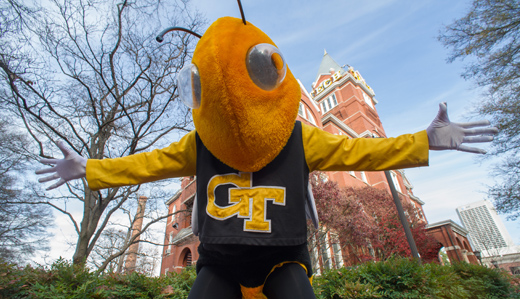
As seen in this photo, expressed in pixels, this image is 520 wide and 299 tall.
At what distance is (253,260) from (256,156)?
55 cm

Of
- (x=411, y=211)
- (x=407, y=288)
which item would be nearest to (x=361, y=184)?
(x=411, y=211)

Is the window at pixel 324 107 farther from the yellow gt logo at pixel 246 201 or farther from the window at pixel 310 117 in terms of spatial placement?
the yellow gt logo at pixel 246 201

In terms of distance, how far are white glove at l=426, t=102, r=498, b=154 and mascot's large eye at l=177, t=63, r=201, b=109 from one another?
1.34 m

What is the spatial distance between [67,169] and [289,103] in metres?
1.47

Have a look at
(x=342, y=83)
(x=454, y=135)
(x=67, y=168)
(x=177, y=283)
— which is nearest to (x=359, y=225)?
(x=177, y=283)

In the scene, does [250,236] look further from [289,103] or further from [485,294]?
[485,294]

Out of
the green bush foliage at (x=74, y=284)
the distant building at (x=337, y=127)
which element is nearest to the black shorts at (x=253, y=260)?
the green bush foliage at (x=74, y=284)

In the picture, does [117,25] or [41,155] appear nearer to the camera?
[41,155]

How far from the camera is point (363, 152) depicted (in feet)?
4.85

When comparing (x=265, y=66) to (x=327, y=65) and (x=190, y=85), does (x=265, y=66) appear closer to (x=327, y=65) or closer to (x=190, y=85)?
(x=190, y=85)

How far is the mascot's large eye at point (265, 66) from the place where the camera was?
134 cm

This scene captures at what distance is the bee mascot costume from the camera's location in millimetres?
1286

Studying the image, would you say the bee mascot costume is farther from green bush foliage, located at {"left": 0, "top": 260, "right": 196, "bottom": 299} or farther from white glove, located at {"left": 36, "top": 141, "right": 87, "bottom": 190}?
green bush foliage, located at {"left": 0, "top": 260, "right": 196, "bottom": 299}

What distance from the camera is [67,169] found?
Result: 1.65 meters
